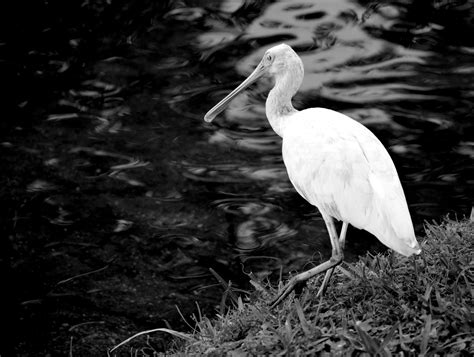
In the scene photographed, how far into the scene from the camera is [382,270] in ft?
17.6

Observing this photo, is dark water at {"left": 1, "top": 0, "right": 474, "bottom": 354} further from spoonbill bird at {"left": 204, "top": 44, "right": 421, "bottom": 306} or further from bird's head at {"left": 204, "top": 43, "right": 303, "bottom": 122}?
spoonbill bird at {"left": 204, "top": 44, "right": 421, "bottom": 306}

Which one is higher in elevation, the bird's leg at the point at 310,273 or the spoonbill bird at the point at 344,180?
the spoonbill bird at the point at 344,180

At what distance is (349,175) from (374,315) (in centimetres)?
88

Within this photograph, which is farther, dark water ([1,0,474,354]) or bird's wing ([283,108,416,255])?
dark water ([1,0,474,354])

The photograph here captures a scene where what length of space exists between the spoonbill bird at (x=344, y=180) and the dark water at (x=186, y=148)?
7.95 ft

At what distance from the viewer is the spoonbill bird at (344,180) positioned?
4926mm

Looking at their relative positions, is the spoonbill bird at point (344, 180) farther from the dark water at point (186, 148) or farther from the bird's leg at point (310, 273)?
the dark water at point (186, 148)

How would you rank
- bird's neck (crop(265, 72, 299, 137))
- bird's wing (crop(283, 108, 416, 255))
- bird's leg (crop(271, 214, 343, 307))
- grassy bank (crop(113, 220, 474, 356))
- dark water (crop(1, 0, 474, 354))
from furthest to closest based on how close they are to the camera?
1. dark water (crop(1, 0, 474, 354))
2. bird's neck (crop(265, 72, 299, 137))
3. bird's leg (crop(271, 214, 343, 307))
4. bird's wing (crop(283, 108, 416, 255))
5. grassy bank (crop(113, 220, 474, 356))

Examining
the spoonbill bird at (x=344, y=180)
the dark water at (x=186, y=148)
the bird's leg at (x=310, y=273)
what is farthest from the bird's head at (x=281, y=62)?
the dark water at (x=186, y=148)

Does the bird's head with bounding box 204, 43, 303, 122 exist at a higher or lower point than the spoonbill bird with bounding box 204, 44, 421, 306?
higher

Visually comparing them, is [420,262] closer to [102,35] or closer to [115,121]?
[115,121]

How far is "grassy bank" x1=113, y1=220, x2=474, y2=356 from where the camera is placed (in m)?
4.51

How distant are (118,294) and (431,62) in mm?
5114

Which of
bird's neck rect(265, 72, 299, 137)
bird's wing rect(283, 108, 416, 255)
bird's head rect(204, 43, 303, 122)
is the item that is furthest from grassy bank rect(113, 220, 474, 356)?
bird's head rect(204, 43, 303, 122)
